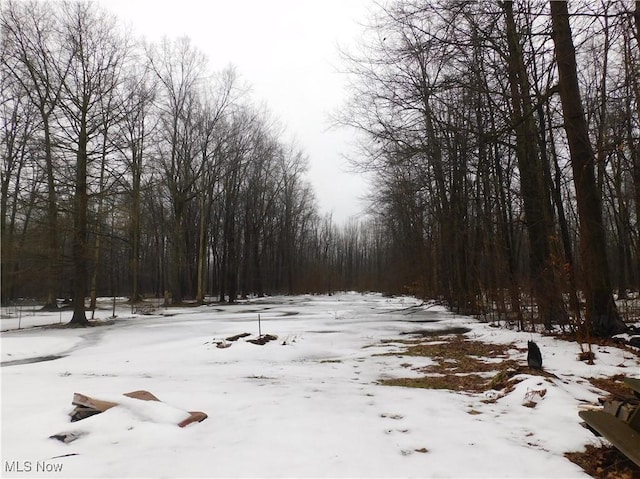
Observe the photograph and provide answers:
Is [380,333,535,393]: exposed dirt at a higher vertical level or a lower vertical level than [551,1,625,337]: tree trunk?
lower

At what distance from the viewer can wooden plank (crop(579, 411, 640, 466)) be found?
2650 millimetres

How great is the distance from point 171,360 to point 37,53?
658 inches

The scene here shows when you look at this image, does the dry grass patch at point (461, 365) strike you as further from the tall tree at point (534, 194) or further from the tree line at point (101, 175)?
the tree line at point (101, 175)

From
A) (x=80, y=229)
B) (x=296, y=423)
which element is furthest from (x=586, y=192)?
(x=80, y=229)

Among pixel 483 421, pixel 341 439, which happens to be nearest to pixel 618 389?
pixel 483 421

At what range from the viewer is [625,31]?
6.29 metres

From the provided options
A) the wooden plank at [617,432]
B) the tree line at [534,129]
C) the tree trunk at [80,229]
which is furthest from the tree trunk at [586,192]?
the tree trunk at [80,229]

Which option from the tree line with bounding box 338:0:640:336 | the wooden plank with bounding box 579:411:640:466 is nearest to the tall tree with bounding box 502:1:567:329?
the tree line with bounding box 338:0:640:336

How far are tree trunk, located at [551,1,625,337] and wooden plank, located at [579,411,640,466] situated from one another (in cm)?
511

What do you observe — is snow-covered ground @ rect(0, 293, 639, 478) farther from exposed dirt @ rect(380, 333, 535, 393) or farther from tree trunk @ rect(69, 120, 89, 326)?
tree trunk @ rect(69, 120, 89, 326)

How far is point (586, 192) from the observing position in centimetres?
793

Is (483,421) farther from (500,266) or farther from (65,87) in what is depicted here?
(65,87)

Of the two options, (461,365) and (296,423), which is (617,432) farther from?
(461,365)

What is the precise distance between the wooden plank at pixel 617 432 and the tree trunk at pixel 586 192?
5.11m
